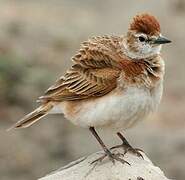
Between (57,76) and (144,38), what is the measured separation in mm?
5952

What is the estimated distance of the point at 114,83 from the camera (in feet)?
32.8

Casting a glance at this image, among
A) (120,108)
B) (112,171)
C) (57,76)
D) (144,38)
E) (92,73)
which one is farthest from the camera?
(57,76)

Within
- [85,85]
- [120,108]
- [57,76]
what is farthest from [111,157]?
[57,76]

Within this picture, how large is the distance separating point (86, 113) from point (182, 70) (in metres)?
7.04

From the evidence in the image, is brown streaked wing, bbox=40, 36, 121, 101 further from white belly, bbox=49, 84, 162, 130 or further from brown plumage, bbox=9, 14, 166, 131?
white belly, bbox=49, 84, 162, 130

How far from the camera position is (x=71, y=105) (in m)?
10.3

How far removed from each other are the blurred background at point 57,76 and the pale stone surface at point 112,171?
3.48 metres

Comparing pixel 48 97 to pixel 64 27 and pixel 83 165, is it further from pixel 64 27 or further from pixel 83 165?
pixel 64 27

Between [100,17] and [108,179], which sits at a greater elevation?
[100,17]

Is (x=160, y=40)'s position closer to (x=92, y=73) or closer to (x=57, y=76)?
(x=92, y=73)

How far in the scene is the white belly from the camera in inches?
385

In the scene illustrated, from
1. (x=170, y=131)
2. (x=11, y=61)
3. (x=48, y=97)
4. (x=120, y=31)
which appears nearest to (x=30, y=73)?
(x=11, y=61)

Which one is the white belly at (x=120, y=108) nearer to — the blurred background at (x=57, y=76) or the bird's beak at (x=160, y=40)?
the bird's beak at (x=160, y=40)

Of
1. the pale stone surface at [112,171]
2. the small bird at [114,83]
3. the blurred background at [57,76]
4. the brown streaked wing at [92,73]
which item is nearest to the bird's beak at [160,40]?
the small bird at [114,83]
